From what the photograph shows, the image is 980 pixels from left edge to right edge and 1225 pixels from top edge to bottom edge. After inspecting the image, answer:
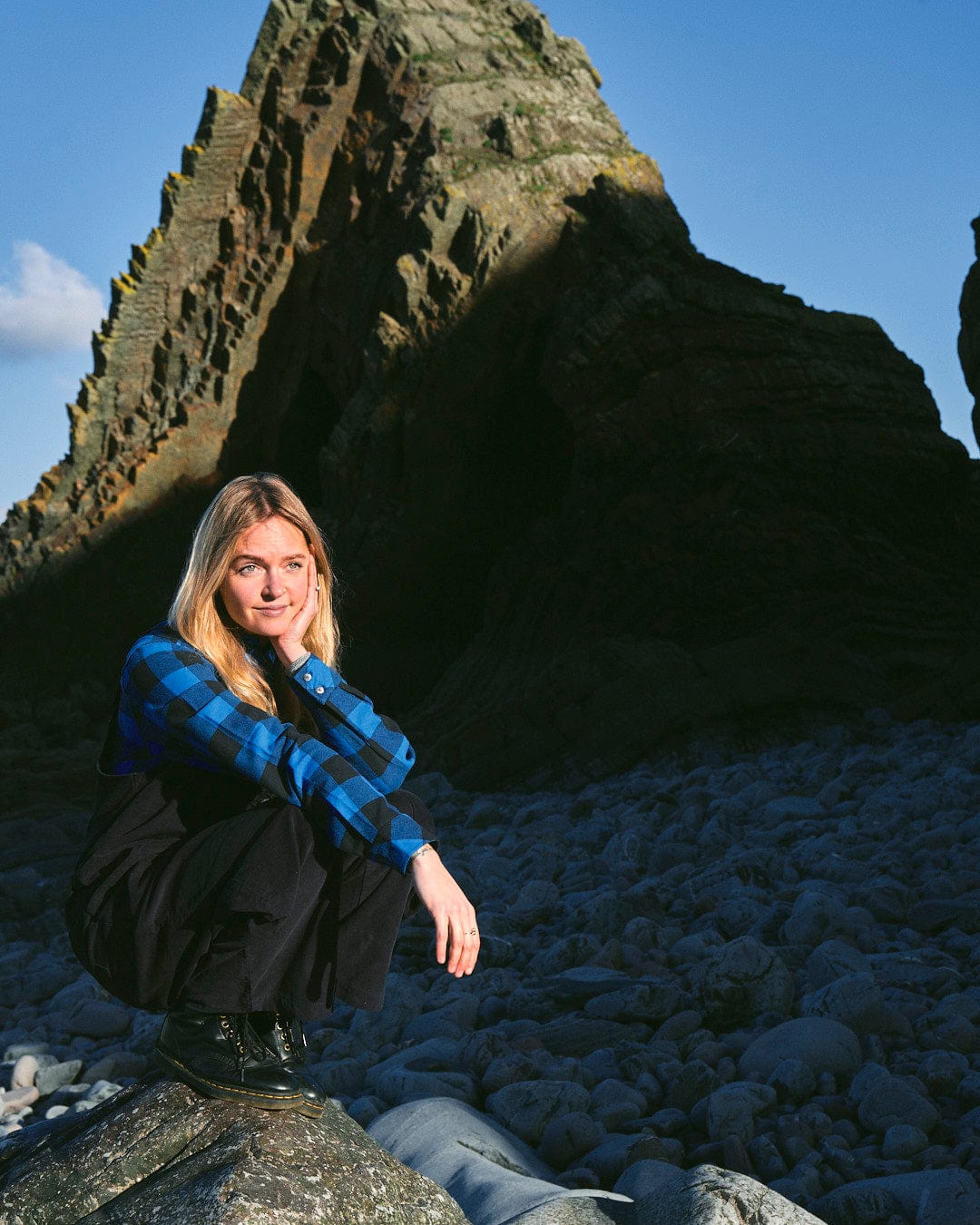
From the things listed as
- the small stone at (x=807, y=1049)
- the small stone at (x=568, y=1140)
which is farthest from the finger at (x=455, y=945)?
the small stone at (x=807, y=1049)

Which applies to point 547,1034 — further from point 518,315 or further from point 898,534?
point 518,315

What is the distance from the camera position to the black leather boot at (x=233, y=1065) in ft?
5.74

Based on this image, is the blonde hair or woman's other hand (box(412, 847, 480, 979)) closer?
woman's other hand (box(412, 847, 480, 979))

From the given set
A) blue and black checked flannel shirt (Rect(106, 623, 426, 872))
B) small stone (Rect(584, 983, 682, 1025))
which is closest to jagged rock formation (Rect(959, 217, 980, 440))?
small stone (Rect(584, 983, 682, 1025))

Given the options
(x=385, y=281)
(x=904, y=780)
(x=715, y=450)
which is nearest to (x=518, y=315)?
(x=385, y=281)

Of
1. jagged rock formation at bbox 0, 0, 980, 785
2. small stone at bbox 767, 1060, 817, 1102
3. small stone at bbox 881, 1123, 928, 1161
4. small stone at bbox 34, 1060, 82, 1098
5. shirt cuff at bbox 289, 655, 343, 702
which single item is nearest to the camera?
shirt cuff at bbox 289, 655, 343, 702

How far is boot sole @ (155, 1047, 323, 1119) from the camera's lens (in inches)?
68.7

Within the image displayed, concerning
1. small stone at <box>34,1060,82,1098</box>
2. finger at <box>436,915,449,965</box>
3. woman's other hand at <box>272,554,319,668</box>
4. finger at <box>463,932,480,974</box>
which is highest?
woman's other hand at <box>272,554,319,668</box>

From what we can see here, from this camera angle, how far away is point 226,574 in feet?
6.32

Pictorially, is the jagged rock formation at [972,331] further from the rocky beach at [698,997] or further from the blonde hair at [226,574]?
the blonde hair at [226,574]

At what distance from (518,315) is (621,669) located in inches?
113

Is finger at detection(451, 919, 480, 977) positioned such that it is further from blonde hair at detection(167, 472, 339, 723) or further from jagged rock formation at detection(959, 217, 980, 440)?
jagged rock formation at detection(959, 217, 980, 440)

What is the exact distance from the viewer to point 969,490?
7055 millimetres

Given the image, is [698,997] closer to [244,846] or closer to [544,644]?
[244,846]
